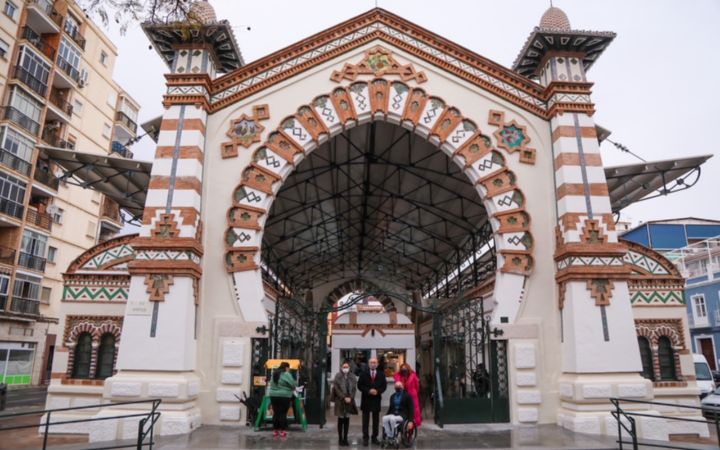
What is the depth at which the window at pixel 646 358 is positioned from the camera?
13359mm

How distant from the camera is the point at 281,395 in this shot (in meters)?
10.3

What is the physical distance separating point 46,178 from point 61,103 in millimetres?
4909

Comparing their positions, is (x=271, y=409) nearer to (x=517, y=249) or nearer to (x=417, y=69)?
(x=517, y=249)

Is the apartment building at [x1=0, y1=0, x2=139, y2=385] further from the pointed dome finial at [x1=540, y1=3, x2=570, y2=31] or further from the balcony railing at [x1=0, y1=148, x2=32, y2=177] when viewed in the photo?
the pointed dome finial at [x1=540, y1=3, x2=570, y2=31]

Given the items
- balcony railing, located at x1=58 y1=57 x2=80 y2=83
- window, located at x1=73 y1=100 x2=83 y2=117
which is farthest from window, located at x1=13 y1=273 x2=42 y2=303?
balcony railing, located at x1=58 y1=57 x2=80 y2=83

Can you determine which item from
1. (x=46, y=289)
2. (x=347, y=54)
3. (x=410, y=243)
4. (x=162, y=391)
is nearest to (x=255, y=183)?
(x=347, y=54)

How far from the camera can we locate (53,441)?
1068 cm

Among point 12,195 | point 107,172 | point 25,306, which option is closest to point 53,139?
point 12,195

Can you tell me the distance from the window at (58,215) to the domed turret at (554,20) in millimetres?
28313

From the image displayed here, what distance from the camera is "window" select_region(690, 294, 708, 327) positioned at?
3400 centimetres

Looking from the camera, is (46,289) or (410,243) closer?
(410,243)

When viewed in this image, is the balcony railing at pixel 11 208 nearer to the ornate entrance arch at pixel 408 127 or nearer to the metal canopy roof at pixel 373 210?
the metal canopy roof at pixel 373 210

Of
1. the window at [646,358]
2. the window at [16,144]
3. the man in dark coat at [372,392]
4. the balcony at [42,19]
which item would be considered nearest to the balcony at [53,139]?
the window at [16,144]

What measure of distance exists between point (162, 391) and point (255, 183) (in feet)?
16.8
